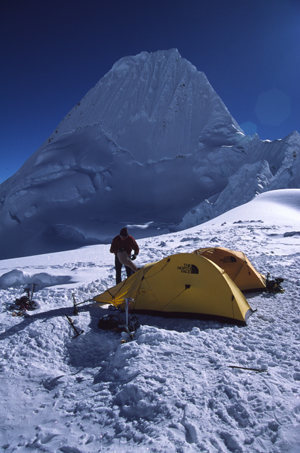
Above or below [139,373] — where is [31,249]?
below

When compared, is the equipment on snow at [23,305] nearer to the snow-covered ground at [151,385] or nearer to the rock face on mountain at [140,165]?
the snow-covered ground at [151,385]

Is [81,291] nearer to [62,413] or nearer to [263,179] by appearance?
[62,413]

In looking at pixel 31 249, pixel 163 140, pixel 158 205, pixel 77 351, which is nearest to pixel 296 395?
pixel 77 351

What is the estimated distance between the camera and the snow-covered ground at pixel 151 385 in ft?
8.15

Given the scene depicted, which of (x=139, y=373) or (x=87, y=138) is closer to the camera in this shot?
(x=139, y=373)

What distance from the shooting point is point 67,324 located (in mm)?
4727

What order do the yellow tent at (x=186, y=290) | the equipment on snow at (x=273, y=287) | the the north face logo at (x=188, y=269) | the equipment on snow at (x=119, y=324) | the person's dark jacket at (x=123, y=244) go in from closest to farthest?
the equipment on snow at (x=119, y=324)
the yellow tent at (x=186, y=290)
the the north face logo at (x=188, y=269)
the equipment on snow at (x=273, y=287)
the person's dark jacket at (x=123, y=244)

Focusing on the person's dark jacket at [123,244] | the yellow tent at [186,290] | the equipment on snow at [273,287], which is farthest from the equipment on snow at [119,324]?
the equipment on snow at [273,287]

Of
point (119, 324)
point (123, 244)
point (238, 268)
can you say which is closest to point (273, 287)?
point (238, 268)

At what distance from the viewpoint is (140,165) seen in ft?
172

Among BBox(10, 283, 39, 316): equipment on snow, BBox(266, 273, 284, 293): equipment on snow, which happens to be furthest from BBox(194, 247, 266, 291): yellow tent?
BBox(10, 283, 39, 316): equipment on snow

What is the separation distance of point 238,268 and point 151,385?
421 centimetres

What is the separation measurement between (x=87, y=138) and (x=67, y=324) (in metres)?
54.0

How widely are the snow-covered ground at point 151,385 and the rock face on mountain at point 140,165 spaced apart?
3269cm
